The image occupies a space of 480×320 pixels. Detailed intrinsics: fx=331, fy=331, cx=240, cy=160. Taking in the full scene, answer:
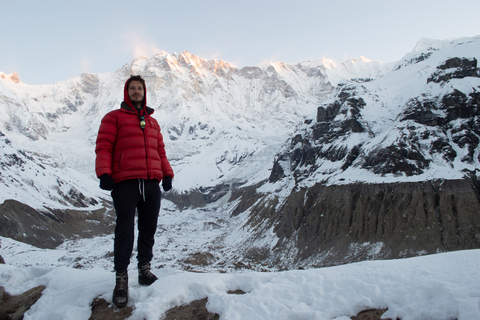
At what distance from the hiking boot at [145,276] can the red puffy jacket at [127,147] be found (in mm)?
2073

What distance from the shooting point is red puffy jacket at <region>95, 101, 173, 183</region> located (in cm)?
699

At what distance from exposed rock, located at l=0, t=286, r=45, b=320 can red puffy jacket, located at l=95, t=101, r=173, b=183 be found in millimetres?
3155

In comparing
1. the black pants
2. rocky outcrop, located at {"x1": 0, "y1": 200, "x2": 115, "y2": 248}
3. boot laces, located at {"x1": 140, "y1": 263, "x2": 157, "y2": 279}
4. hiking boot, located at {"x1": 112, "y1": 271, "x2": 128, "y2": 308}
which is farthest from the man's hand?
rocky outcrop, located at {"x1": 0, "y1": 200, "x2": 115, "y2": 248}

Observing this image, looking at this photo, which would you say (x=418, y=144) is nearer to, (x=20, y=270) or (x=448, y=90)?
(x=448, y=90)

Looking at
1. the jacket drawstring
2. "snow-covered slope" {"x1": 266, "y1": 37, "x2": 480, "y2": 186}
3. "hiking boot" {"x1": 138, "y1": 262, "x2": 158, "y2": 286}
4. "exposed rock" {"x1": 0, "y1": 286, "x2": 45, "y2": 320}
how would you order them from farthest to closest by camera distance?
1. "snow-covered slope" {"x1": 266, "y1": 37, "x2": 480, "y2": 186}
2. "hiking boot" {"x1": 138, "y1": 262, "x2": 158, "y2": 286}
3. the jacket drawstring
4. "exposed rock" {"x1": 0, "y1": 286, "x2": 45, "y2": 320}

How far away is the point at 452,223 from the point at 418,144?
21341mm

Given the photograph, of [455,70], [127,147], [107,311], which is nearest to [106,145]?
[127,147]

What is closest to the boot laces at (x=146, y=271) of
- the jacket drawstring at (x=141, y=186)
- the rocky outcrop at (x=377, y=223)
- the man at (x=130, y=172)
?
the man at (x=130, y=172)

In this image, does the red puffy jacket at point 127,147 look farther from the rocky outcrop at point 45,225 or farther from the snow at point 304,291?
the rocky outcrop at point 45,225

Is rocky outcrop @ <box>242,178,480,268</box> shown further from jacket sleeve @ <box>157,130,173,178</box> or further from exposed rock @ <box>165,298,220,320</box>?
exposed rock @ <box>165,298,220,320</box>

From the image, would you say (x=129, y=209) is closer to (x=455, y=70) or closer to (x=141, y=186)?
(x=141, y=186)

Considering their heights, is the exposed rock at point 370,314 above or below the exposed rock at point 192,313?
above

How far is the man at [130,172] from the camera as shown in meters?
6.88

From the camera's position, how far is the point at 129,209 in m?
6.98
